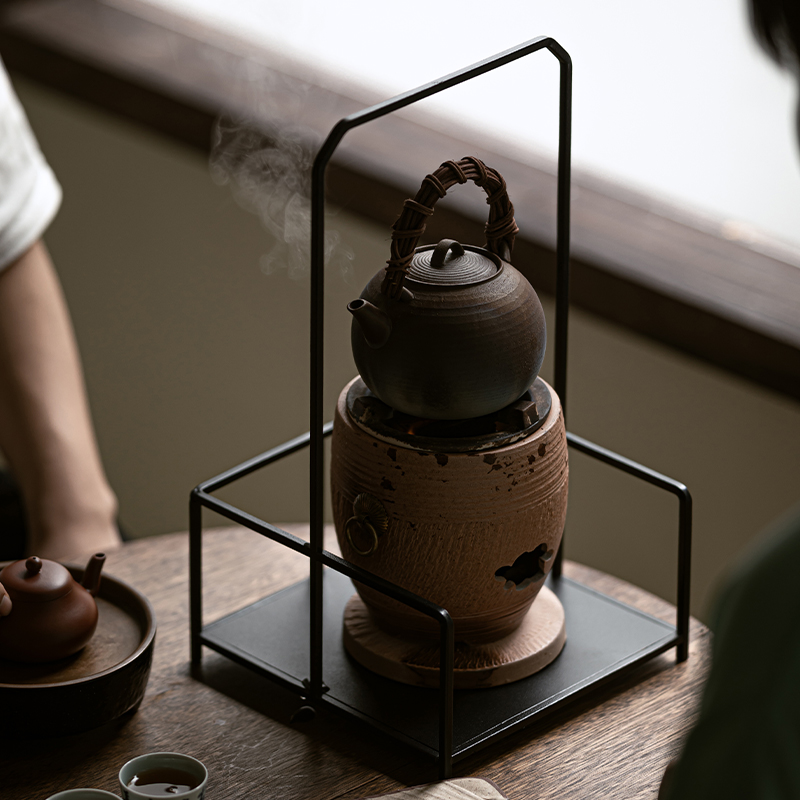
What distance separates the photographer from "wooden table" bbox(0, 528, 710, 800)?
93 centimetres

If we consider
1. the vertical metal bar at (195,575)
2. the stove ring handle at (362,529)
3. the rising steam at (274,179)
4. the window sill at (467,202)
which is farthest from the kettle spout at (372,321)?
the rising steam at (274,179)

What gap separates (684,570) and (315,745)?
374 mm

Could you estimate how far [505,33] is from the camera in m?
2.00

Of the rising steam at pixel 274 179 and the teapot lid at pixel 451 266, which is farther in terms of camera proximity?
the rising steam at pixel 274 179

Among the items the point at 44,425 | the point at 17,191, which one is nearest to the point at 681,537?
the point at 44,425

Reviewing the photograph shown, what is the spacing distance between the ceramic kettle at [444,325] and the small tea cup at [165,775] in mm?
326

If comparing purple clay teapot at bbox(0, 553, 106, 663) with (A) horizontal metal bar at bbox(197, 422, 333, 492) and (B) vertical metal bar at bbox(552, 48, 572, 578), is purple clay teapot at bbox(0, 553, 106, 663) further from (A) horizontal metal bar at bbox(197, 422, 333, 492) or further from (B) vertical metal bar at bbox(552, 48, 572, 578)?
(B) vertical metal bar at bbox(552, 48, 572, 578)

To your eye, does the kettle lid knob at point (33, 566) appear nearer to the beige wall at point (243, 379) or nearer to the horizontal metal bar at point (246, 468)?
the horizontal metal bar at point (246, 468)

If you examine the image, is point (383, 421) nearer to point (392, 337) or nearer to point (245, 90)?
point (392, 337)

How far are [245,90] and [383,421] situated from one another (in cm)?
134

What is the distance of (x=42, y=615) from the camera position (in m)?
0.94

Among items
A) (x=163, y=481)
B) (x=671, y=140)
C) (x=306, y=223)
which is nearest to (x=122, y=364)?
(x=163, y=481)

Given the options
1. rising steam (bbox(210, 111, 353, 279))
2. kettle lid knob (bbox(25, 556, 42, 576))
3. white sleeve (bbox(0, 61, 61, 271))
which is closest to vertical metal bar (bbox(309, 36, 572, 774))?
kettle lid knob (bbox(25, 556, 42, 576))

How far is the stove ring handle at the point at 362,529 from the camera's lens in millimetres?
950
